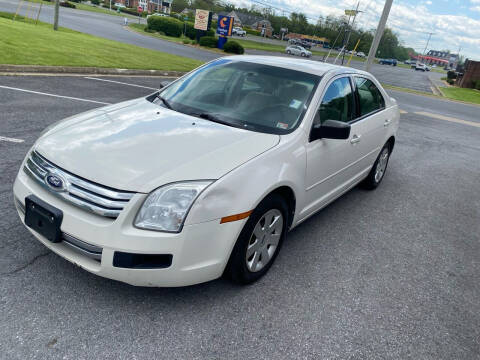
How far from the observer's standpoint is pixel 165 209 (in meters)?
2.41

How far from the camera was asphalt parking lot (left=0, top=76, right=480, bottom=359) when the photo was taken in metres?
2.39

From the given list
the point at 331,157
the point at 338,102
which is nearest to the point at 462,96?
the point at 338,102

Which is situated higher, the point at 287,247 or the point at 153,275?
the point at 153,275

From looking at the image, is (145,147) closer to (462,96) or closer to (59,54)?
(59,54)

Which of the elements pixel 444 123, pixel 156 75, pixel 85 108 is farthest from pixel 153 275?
pixel 444 123

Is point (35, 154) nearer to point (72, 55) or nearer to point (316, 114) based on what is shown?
point (316, 114)

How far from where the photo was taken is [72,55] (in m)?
12.2

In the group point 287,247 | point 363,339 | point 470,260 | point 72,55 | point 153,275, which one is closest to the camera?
point 153,275

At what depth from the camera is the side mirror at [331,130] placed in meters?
3.33

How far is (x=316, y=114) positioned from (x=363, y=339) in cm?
187

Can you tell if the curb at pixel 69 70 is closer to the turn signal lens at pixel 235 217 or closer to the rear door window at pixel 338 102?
the rear door window at pixel 338 102

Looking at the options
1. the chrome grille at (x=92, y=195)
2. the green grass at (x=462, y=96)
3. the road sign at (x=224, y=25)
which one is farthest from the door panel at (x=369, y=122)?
the road sign at (x=224, y=25)

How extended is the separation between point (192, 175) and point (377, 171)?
12.6 feet

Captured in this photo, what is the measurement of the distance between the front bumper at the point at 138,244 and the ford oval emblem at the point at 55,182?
0.06 meters
